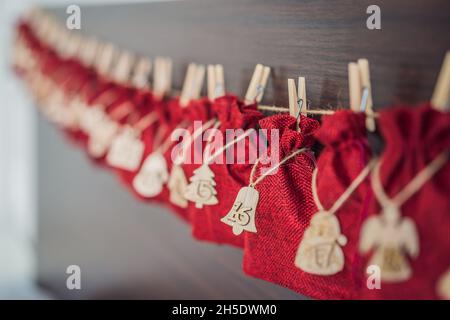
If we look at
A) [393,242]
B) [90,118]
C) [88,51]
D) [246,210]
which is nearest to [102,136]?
[90,118]

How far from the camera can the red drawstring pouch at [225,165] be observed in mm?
840

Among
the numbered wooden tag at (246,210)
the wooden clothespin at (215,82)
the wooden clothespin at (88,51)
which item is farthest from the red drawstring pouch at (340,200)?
the wooden clothespin at (88,51)

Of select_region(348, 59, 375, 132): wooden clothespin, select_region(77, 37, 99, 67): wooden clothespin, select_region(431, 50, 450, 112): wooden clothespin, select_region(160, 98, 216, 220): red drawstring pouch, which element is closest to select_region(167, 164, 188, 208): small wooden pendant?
select_region(160, 98, 216, 220): red drawstring pouch

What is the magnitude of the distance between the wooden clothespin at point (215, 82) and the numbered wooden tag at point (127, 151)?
235 millimetres

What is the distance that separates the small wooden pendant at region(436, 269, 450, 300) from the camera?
1.80 ft

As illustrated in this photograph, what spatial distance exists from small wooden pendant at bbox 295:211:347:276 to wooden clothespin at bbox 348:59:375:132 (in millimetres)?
134

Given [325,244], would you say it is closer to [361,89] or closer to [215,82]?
[361,89]

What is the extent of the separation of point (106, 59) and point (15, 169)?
3.96 feet

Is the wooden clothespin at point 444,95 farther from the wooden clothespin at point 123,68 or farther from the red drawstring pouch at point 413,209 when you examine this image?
the wooden clothespin at point 123,68

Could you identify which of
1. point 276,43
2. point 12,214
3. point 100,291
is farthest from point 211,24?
point 12,214

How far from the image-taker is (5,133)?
8.00ft

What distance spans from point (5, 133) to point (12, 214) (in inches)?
14.7

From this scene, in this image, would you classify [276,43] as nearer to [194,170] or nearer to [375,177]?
[194,170]

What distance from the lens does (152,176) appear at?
105 centimetres
